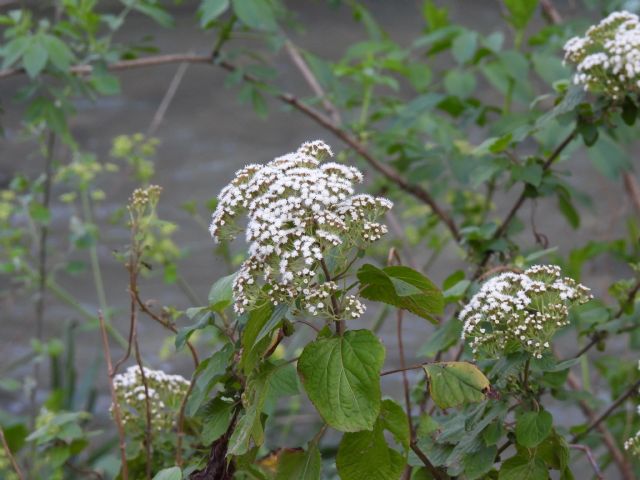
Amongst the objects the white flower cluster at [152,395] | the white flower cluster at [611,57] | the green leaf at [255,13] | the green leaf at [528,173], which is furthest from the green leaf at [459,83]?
the white flower cluster at [152,395]

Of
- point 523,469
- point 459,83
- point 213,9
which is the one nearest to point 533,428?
point 523,469

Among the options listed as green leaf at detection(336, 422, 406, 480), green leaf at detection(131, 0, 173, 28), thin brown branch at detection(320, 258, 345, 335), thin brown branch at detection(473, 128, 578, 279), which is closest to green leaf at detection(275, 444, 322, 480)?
green leaf at detection(336, 422, 406, 480)

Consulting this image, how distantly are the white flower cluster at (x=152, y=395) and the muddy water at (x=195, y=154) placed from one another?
2.59 m

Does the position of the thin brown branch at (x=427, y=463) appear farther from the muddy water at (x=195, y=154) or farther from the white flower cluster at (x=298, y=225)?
the muddy water at (x=195, y=154)

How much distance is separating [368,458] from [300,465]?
0.31 feet

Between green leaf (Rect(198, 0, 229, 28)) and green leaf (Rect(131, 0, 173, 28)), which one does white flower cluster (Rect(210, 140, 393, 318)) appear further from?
green leaf (Rect(131, 0, 173, 28))

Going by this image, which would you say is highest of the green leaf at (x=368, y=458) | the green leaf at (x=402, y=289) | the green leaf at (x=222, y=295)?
the green leaf at (x=402, y=289)

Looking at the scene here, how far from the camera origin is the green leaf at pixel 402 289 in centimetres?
104

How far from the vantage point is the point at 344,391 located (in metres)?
0.98

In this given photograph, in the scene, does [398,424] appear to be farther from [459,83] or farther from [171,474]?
[459,83]

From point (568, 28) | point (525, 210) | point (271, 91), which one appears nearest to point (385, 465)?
point (271, 91)

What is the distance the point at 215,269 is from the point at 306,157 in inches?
137

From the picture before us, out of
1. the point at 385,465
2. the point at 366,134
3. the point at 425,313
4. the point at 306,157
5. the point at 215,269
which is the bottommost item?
the point at 215,269

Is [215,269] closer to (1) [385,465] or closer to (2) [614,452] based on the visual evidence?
(2) [614,452]
